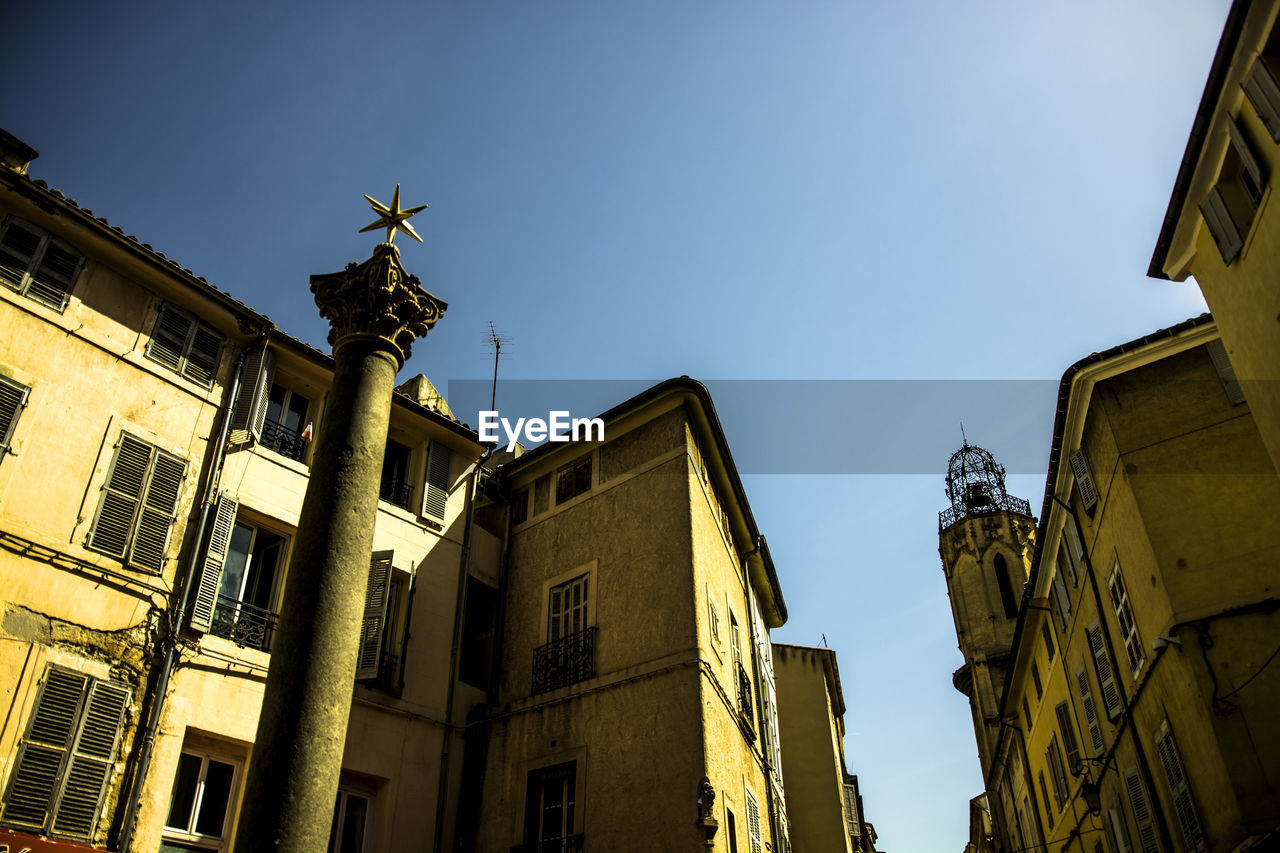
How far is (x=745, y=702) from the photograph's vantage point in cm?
1717

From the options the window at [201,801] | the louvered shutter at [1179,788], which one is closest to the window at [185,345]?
the window at [201,801]

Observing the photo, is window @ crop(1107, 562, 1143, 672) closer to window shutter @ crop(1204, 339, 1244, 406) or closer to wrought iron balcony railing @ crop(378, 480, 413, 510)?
window shutter @ crop(1204, 339, 1244, 406)

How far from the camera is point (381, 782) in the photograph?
13.6 m

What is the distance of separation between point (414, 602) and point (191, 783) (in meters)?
4.60

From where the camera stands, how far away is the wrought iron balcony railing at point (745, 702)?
16.7 m

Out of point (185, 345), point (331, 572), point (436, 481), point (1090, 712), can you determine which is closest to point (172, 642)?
point (185, 345)

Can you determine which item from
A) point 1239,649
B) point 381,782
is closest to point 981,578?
point 1239,649

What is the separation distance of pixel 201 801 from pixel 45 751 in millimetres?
2043

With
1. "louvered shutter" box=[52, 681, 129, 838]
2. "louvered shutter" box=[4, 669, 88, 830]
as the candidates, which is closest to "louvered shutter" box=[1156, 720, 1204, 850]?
"louvered shutter" box=[52, 681, 129, 838]

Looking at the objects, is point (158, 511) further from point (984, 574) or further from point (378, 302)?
point (984, 574)

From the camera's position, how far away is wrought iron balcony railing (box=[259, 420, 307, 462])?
47.2ft

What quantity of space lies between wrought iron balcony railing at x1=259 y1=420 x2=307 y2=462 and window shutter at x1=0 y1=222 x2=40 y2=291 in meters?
3.81

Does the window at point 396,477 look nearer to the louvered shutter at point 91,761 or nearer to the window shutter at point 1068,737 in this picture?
the louvered shutter at point 91,761

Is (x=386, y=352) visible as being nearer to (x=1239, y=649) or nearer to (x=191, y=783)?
(x=191, y=783)
